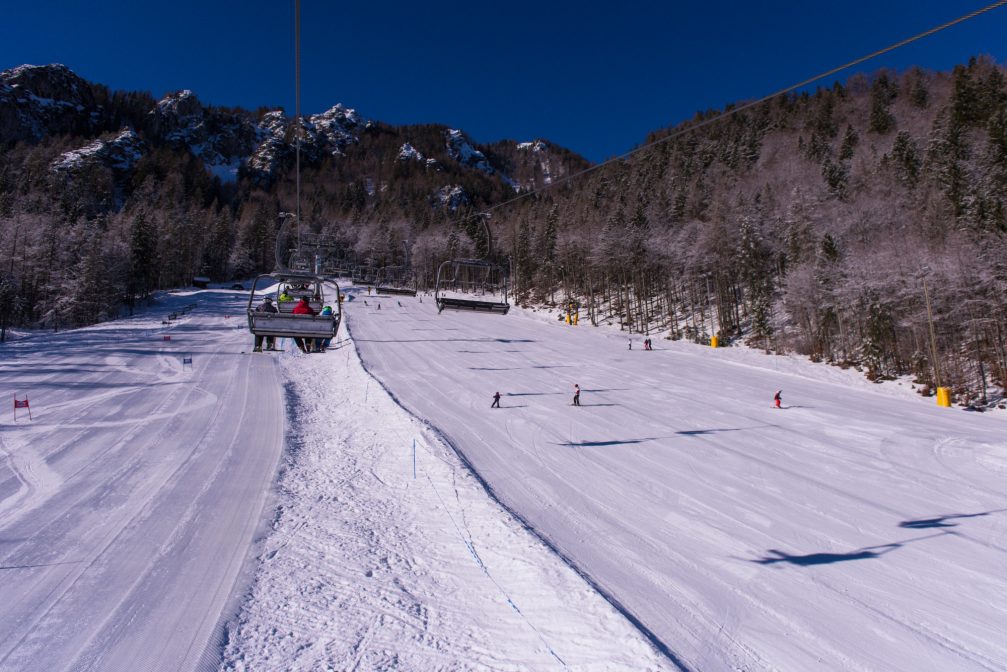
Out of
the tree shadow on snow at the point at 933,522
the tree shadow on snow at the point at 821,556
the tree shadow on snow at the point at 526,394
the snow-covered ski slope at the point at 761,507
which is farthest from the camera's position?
the tree shadow on snow at the point at 526,394

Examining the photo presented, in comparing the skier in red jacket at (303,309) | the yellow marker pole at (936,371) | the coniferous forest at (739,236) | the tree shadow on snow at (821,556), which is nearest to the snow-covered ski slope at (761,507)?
the tree shadow on snow at (821,556)

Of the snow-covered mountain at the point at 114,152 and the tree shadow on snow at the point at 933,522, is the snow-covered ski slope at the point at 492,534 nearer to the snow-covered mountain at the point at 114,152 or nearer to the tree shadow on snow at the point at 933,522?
the tree shadow on snow at the point at 933,522

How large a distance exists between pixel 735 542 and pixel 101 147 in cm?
18367

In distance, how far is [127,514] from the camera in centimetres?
812

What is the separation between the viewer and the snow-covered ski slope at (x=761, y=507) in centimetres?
577

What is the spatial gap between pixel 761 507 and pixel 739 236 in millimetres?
41156

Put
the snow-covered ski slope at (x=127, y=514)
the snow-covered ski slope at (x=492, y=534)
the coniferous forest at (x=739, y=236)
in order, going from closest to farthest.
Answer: the snow-covered ski slope at (x=127, y=514)
the snow-covered ski slope at (x=492, y=534)
the coniferous forest at (x=739, y=236)

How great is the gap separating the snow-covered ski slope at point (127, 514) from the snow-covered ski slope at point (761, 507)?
4735mm

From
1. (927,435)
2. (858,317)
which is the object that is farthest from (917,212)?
(927,435)

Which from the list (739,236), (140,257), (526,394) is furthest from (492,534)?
(140,257)

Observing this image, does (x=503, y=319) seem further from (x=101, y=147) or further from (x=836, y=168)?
(x=101, y=147)

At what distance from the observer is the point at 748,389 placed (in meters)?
24.0

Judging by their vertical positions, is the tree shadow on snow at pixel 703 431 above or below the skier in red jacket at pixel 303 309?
below

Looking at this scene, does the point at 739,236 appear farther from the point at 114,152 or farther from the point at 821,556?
the point at 114,152
